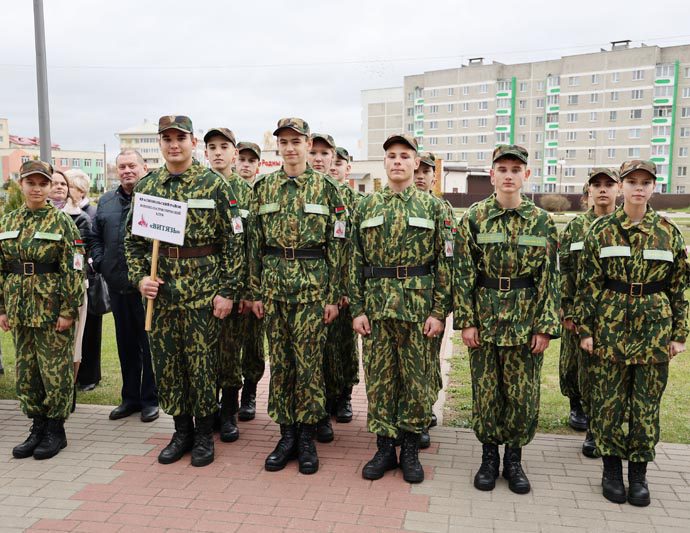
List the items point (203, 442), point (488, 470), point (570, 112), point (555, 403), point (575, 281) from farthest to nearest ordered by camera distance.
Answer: point (570, 112) → point (555, 403) → point (575, 281) → point (203, 442) → point (488, 470)

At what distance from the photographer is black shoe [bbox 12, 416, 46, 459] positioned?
4668 millimetres

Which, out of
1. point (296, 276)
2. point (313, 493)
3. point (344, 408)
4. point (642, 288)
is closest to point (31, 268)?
point (296, 276)

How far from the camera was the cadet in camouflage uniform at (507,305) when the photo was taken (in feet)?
13.3

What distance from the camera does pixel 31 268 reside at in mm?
4688

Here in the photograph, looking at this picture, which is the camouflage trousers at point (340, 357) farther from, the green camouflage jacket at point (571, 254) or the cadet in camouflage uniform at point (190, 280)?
the green camouflage jacket at point (571, 254)

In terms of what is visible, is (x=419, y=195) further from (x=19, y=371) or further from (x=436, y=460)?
(x=19, y=371)

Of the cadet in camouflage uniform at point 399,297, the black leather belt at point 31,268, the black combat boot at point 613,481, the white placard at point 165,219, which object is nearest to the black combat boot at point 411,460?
the cadet in camouflage uniform at point 399,297

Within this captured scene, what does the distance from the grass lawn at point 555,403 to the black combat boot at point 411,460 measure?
1115 millimetres

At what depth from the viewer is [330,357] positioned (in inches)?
205

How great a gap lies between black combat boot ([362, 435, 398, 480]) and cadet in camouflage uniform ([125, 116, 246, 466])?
1.21 m

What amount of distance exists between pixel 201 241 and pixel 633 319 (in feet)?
9.97

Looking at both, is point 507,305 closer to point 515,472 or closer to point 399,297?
point 399,297

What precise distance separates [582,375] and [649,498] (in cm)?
107

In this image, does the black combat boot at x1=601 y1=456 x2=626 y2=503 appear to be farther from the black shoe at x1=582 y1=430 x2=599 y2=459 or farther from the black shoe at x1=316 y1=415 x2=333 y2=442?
the black shoe at x1=316 y1=415 x2=333 y2=442
